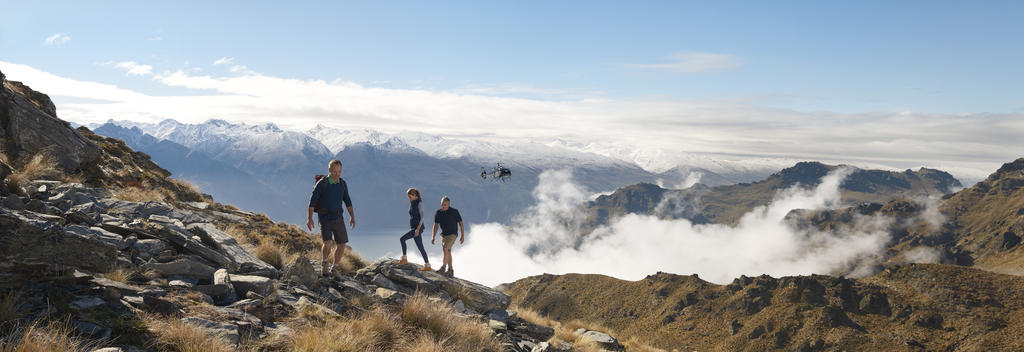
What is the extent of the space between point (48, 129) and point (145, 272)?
1616 cm

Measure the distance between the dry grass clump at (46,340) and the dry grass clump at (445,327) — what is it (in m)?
4.70

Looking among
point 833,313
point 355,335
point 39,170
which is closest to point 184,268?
point 355,335

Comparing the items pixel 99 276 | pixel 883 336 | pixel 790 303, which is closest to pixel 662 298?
pixel 790 303

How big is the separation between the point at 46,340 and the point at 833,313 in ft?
362

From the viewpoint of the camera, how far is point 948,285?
99375 millimetres

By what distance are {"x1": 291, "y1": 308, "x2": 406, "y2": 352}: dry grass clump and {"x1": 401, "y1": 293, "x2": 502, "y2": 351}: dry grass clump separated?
43 centimetres

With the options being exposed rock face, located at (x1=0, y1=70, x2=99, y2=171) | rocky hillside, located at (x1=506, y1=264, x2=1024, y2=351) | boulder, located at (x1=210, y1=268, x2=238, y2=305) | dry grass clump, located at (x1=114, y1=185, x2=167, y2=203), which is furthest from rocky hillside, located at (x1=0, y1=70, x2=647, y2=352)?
rocky hillside, located at (x1=506, y1=264, x2=1024, y2=351)

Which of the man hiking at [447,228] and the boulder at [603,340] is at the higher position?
the man hiking at [447,228]

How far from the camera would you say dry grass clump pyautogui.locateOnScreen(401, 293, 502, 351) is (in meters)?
8.75

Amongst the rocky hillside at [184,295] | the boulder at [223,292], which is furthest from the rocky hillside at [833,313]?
the boulder at [223,292]

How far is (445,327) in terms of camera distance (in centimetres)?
901

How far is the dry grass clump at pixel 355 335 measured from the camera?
6.49 meters

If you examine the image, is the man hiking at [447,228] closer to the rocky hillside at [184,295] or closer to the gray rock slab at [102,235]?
the rocky hillside at [184,295]

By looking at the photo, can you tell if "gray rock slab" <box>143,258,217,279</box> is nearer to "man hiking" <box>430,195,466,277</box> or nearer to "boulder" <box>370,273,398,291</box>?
"boulder" <box>370,273,398,291</box>
